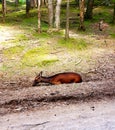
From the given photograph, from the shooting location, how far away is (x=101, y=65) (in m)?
18.2

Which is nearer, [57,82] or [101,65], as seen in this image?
[57,82]

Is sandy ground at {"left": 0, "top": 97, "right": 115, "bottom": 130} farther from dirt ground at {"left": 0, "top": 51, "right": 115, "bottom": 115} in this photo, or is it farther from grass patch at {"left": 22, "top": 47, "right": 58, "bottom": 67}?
grass patch at {"left": 22, "top": 47, "right": 58, "bottom": 67}

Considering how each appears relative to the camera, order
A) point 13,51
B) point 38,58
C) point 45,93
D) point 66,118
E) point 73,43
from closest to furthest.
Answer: point 66,118 → point 45,93 → point 38,58 → point 13,51 → point 73,43

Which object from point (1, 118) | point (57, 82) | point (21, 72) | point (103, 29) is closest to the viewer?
point (1, 118)

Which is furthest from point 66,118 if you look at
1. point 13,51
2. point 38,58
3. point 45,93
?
point 13,51

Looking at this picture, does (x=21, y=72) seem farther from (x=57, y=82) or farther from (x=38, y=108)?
(x=38, y=108)

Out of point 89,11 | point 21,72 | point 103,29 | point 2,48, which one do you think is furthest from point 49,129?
point 89,11

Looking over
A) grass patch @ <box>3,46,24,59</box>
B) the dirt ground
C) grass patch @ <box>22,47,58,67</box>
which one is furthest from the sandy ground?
grass patch @ <box>3,46,24,59</box>

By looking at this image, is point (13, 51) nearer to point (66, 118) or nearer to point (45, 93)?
point (45, 93)

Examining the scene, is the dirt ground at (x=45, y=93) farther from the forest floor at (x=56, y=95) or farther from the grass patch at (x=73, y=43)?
the grass patch at (x=73, y=43)

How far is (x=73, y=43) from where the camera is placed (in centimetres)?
2203

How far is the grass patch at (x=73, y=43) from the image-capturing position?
21369 mm

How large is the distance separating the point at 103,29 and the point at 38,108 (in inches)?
638

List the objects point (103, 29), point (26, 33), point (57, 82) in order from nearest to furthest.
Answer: point (57, 82) < point (26, 33) < point (103, 29)
